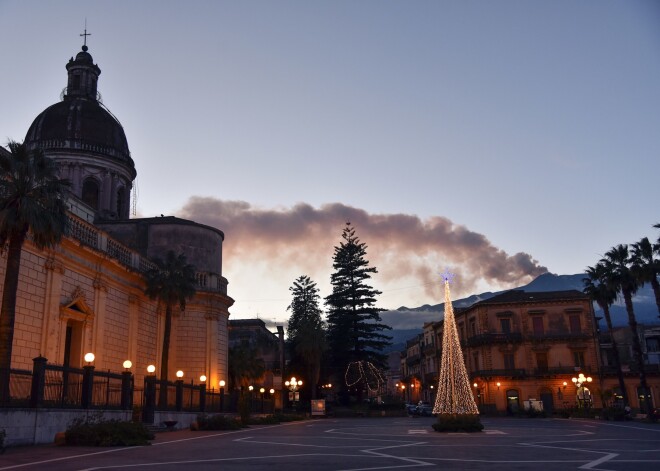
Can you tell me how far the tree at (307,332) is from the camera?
70.1 m

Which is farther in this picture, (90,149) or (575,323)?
Answer: (575,323)

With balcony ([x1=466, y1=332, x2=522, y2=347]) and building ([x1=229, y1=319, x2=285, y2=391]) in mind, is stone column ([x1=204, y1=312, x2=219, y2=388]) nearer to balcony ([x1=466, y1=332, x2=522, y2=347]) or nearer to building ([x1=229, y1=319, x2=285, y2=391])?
building ([x1=229, y1=319, x2=285, y2=391])

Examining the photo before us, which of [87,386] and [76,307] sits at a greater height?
[76,307]

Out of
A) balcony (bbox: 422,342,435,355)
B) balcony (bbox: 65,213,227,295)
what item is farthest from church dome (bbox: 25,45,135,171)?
balcony (bbox: 422,342,435,355)

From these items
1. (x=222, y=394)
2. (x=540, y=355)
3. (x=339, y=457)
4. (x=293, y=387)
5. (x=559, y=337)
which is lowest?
(x=339, y=457)

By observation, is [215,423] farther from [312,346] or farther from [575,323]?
[575,323]

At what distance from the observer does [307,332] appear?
7044cm

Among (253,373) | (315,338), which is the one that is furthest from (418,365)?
(253,373)

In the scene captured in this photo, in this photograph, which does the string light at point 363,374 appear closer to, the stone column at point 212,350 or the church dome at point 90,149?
the stone column at point 212,350

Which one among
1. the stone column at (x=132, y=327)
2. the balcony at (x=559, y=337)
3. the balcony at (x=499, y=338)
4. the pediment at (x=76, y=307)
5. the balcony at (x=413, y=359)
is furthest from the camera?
the balcony at (x=413, y=359)

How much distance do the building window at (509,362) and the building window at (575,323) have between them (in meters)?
7.02

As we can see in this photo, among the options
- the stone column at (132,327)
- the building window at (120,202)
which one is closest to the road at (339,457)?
the stone column at (132,327)

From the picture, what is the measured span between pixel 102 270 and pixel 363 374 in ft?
149

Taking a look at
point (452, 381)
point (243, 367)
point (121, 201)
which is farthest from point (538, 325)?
point (121, 201)
